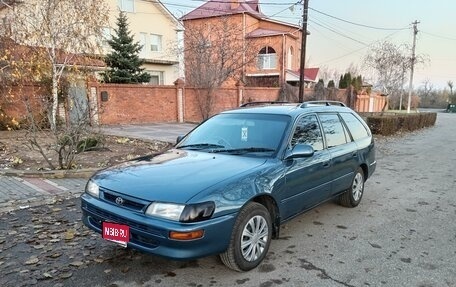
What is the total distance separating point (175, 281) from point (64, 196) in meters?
3.44

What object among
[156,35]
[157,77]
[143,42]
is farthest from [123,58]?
[156,35]

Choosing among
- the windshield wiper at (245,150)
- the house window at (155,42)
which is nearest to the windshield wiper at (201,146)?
the windshield wiper at (245,150)

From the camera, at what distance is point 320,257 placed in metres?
3.79

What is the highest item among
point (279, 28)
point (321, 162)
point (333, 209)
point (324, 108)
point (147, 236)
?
point (279, 28)

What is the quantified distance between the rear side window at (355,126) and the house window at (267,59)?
2851 cm

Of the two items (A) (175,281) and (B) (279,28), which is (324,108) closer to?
(A) (175,281)

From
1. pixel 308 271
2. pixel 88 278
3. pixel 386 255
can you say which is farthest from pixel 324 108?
pixel 88 278

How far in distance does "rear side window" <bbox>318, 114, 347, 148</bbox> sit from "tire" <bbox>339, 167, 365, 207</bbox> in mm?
743

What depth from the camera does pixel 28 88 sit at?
1465 cm

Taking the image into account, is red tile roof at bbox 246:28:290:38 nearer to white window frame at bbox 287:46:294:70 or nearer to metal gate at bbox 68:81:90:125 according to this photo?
white window frame at bbox 287:46:294:70

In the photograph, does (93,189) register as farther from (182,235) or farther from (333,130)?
(333,130)

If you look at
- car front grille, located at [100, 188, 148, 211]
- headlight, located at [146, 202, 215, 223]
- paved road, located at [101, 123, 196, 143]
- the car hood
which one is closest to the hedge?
paved road, located at [101, 123, 196, 143]

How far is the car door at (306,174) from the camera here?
12.8 feet

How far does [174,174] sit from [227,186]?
1.78 feet
